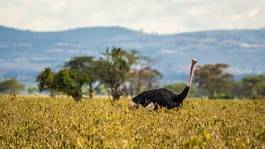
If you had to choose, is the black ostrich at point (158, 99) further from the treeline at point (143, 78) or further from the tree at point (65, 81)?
the treeline at point (143, 78)

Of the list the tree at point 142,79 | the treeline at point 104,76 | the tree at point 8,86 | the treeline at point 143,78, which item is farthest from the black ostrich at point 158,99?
the tree at point 8,86

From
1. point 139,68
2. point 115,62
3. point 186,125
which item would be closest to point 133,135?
point 186,125

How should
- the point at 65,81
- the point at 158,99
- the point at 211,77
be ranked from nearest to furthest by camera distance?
the point at 158,99, the point at 65,81, the point at 211,77

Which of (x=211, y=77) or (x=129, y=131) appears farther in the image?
(x=211, y=77)

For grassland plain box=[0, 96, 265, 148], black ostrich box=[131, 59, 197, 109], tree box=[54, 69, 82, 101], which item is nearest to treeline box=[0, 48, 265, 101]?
tree box=[54, 69, 82, 101]

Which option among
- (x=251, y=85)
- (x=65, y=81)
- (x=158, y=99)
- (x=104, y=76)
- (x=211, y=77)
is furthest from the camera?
(x=251, y=85)

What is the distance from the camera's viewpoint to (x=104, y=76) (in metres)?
85.6

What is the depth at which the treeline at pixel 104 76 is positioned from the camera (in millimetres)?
48666

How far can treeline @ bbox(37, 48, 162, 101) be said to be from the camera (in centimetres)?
4867

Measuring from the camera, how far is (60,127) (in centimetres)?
1120

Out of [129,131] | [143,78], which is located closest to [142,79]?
[143,78]

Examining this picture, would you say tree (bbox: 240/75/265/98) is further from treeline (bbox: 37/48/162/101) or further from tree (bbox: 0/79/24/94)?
tree (bbox: 0/79/24/94)

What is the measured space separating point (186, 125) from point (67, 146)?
11.5ft

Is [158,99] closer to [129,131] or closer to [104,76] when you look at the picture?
[129,131]
